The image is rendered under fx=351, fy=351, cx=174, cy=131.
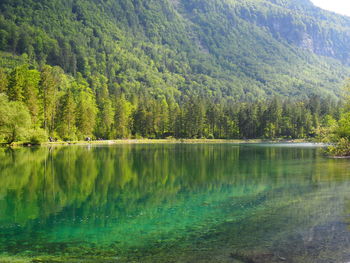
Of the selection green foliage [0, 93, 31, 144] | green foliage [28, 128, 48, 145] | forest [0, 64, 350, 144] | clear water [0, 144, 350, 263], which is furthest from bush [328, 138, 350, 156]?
green foliage [28, 128, 48, 145]

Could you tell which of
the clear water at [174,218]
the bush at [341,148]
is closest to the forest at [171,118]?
A: the bush at [341,148]

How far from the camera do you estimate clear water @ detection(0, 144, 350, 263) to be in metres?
13.8

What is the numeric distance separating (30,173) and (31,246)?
24114 millimetres

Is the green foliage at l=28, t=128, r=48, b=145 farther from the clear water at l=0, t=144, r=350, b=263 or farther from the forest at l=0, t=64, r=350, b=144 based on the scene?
the clear water at l=0, t=144, r=350, b=263

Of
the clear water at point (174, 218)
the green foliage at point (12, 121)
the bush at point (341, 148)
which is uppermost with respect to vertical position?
the green foliage at point (12, 121)

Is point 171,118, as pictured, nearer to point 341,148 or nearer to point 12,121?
point 12,121

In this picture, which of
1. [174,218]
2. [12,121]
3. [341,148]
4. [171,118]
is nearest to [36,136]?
[12,121]

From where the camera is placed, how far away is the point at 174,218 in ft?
63.5

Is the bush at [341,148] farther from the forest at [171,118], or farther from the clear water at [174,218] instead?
the forest at [171,118]

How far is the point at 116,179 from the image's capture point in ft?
111

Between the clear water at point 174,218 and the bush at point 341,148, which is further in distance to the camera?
the bush at point 341,148

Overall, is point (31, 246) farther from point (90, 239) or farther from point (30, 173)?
point (30, 173)

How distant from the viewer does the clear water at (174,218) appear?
1378cm

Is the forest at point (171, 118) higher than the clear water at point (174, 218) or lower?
higher
